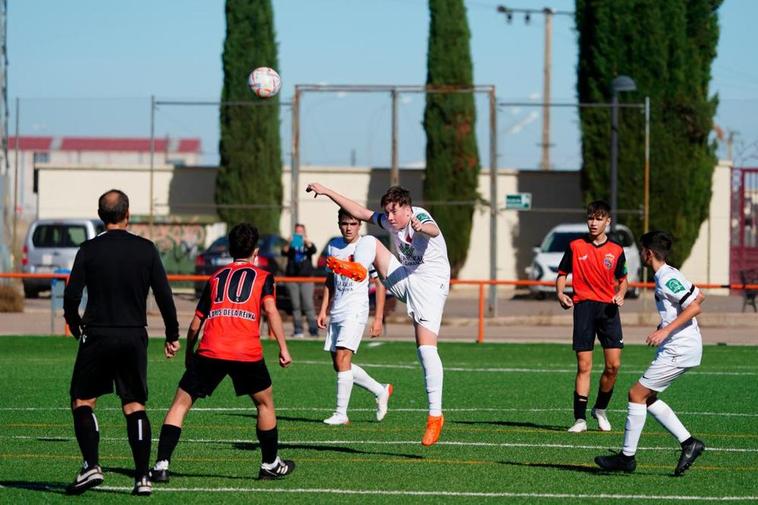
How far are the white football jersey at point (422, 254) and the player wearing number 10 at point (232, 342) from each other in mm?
1717

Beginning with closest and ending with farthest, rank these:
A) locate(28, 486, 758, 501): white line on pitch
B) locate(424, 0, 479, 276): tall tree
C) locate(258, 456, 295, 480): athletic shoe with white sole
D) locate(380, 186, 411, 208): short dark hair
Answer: locate(28, 486, 758, 501): white line on pitch, locate(258, 456, 295, 480): athletic shoe with white sole, locate(380, 186, 411, 208): short dark hair, locate(424, 0, 479, 276): tall tree

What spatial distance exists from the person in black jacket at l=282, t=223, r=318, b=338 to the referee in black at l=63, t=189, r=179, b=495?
14816 millimetres

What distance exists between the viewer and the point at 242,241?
912 cm

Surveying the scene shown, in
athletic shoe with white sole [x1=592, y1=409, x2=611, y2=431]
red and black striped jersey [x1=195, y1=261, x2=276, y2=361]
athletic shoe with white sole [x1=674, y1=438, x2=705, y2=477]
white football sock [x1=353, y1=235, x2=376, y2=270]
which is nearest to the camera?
red and black striped jersey [x1=195, y1=261, x2=276, y2=361]

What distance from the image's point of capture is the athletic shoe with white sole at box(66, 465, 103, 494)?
8703 millimetres

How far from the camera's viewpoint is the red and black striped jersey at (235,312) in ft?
29.7

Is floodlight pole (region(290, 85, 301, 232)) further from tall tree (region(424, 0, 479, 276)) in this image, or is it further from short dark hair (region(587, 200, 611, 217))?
short dark hair (region(587, 200, 611, 217))

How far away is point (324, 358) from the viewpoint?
20391 millimetres

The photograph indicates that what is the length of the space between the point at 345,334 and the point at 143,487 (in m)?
4.40

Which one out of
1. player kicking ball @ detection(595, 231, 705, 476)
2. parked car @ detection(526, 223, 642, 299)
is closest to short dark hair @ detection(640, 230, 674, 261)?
player kicking ball @ detection(595, 231, 705, 476)

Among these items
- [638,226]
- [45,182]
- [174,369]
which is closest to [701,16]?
[638,226]

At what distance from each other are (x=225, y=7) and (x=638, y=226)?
14493 millimetres

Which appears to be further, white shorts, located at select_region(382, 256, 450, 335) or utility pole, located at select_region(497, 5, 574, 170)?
utility pole, located at select_region(497, 5, 574, 170)

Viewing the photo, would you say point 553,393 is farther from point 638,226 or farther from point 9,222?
point 638,226
